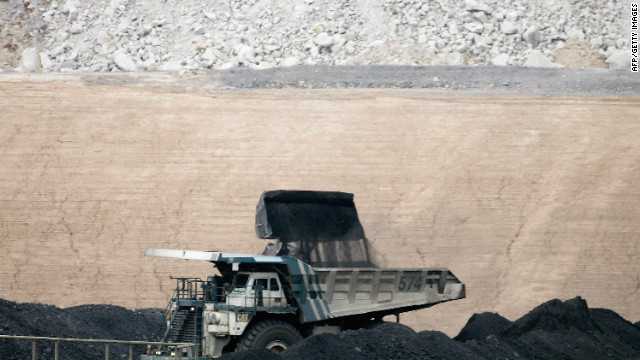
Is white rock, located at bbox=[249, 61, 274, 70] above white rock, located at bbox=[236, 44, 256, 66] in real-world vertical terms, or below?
below

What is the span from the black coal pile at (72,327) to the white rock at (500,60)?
23496 mm

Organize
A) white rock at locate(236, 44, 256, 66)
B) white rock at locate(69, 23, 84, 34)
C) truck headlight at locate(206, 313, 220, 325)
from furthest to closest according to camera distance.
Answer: white rock at locate(69, 23, 84, 34), white rock at locate(236, 44, 256, 66), truck headlight at locate(206, 313, 220, 325)

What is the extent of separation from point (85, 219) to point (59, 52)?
17.7 meters

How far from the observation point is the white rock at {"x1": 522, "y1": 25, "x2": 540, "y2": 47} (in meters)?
47.6

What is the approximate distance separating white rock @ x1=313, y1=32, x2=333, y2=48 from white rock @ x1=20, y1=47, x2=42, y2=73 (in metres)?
11.5

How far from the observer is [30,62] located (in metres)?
47.4

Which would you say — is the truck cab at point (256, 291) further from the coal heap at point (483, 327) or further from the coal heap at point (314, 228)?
the coal heap at point (483, 327)

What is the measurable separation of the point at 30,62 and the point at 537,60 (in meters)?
20.8

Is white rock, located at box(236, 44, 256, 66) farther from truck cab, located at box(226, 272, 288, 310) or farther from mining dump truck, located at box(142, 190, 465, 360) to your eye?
truck cab, located at box(226, 272, 288, 310)

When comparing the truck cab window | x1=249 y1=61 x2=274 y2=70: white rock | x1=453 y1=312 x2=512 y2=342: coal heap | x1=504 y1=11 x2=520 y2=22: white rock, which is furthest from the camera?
x1=504 y1=11 x2=520 y2=22: white rock

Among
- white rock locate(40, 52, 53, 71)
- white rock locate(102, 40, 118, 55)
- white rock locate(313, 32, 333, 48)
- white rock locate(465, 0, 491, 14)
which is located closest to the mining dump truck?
white rock locate(313, 32, 333, 48)

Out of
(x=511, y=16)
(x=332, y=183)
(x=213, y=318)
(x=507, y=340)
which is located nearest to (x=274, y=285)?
(x=213, y=318)

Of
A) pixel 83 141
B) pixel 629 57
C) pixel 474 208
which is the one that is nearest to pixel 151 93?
pixel 83 141
